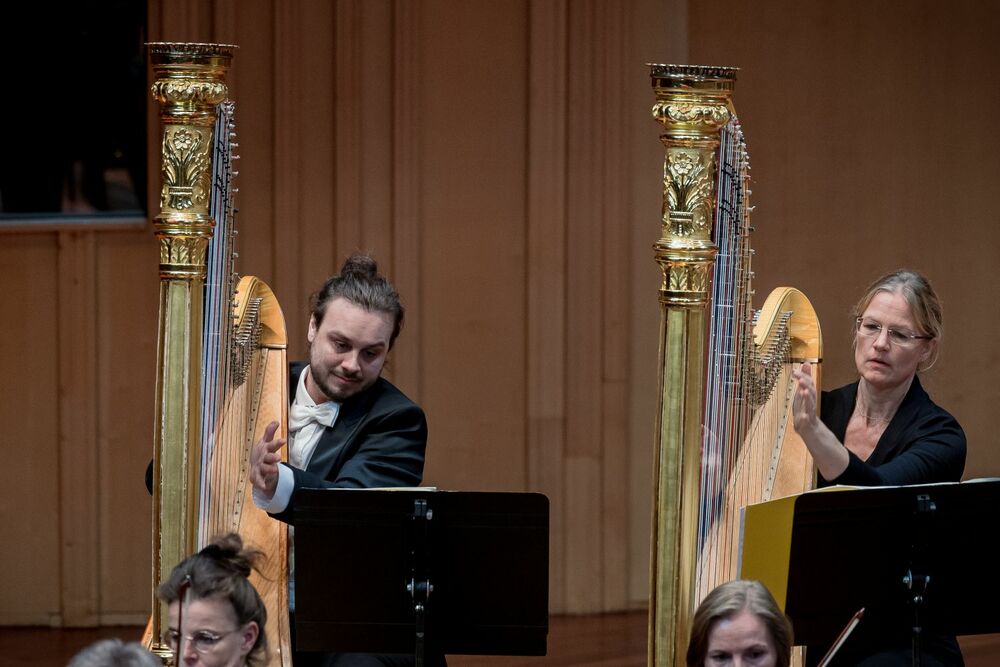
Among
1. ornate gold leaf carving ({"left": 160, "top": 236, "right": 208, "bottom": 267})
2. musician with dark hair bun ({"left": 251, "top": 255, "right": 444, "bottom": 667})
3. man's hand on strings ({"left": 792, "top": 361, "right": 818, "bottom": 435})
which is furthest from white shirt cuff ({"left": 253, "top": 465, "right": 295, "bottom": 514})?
man's hand on strings ({"left": 792, "top": 361, "right": 818, "bottom": 435})

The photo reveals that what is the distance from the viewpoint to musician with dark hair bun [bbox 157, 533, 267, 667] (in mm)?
2695

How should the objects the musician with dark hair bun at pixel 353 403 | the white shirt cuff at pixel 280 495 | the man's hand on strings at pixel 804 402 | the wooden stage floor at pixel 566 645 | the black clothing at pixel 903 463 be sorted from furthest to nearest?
the wooden stage floor at pixel 566 645 → the musician with dark hair bun at pixel 353 403 → the black clothing at pixel 903 463 → the white shirt cuff at pixel 280 495 → the man's hand on strings at pixel 804 402

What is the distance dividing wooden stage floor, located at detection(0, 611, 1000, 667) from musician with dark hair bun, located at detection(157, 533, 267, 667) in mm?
2443

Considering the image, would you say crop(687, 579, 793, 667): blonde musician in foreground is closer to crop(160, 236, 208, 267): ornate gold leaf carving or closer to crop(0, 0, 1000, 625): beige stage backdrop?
crop(160, 236, 208, 267): ornate gold leaf carving

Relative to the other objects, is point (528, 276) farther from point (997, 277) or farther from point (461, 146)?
point (997, 277)

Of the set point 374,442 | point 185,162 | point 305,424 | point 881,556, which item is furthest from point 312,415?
point 881,556

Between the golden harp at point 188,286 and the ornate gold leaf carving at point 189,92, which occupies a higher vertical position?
the ornate gold leaf carving at point 189,92

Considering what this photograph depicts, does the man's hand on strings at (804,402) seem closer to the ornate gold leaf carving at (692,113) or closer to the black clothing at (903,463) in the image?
the black clothing at (903,463)

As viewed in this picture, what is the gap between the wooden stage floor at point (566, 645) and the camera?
16.7 feet

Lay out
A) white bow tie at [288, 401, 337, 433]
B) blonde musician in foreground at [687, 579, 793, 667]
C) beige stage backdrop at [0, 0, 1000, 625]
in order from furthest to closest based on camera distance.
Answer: beige stage backdrop at [0, 0, 1000, 625]
white bow tie at [288, 401, 337, 433]
blonde musician in foreground at [687, 579, 793, 667]

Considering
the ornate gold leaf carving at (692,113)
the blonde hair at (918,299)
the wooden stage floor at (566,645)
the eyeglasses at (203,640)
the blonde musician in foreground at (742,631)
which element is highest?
the ornate gold leaf carving at (692,113)

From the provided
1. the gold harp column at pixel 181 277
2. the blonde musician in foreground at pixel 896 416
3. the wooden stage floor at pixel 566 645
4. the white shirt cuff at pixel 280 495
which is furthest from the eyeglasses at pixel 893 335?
the wooden stage floor at pixel 566 645

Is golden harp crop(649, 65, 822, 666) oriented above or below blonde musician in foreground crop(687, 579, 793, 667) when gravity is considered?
above

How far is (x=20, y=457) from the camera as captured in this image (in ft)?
18.1
